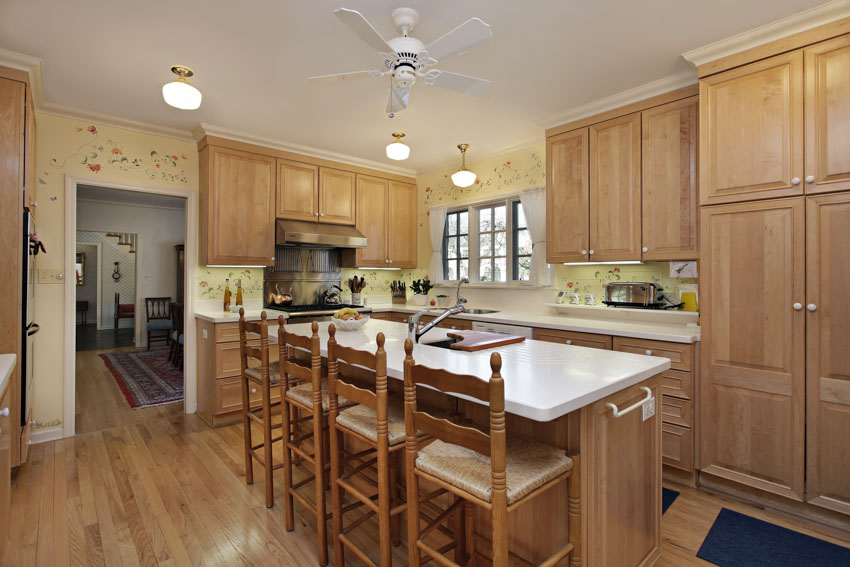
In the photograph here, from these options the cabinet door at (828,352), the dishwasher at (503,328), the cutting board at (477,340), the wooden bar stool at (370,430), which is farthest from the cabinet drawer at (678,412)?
the wooden bar stool at (370,430)

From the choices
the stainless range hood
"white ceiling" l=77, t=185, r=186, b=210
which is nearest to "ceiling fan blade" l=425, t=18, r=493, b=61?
the stainless range hood

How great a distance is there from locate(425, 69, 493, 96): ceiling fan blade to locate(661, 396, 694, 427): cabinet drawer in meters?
2.14

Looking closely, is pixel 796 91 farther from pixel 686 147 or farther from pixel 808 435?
pixel 808 435

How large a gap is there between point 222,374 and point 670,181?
146 inches

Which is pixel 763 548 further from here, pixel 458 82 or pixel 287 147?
pixel 287 147

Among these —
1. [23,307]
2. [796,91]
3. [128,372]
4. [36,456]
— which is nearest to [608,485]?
[796,91]

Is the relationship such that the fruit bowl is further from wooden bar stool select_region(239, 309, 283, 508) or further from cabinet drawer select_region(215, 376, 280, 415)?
cabinet drawer select_region(215, 376, 280, 415)

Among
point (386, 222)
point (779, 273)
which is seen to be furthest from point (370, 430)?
point (386, 222)

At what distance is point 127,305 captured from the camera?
8539 millimetres

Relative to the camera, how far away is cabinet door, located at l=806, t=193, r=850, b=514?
2.03 m

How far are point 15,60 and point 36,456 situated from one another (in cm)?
259

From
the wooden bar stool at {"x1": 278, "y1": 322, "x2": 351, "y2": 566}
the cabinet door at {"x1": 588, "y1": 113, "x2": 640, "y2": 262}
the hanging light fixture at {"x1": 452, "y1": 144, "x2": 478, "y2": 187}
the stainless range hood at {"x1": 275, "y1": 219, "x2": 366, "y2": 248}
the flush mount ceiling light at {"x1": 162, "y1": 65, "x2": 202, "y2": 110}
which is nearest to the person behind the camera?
the wooden bar stool at {"x1": 278, "y1": 322, "x2": 351, "y2": 566}

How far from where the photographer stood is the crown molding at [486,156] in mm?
4020

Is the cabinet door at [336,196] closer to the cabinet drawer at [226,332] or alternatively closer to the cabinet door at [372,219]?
the cabinet door at [372,219]
